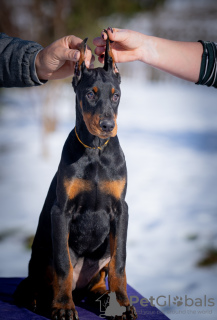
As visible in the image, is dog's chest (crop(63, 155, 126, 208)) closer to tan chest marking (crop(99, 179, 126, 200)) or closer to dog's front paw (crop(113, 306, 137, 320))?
tan chest marking (crop(99, 179, 126, 200))

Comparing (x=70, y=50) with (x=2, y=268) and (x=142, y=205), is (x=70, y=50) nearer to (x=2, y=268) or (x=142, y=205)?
(x=2, y=268)

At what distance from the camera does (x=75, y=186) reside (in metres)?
1.96

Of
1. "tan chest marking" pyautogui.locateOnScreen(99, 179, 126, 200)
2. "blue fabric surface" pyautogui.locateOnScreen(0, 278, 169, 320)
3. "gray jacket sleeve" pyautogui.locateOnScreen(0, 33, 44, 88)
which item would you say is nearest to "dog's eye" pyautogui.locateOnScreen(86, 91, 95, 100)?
"tan chest marking" pyautogui.locateOnScreen(99, 179, 126, 200)

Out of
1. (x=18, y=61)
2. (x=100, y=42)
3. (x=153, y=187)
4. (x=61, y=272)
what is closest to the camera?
(x=61, y=272)

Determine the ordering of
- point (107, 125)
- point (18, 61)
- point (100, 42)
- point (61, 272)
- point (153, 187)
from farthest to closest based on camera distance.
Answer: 1. point (153, 187)
2. point (18, 61)
3. point (100, 42)
4. point (61, 272)
5. point (107, 125)

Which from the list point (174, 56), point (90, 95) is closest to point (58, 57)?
point (90, 95)

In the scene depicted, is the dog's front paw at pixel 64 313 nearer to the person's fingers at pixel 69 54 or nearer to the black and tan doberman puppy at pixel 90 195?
the black and tan doberman puppy at pixel 90 195

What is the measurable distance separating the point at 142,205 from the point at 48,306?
3.94m

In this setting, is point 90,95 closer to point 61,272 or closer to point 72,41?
point 72,41

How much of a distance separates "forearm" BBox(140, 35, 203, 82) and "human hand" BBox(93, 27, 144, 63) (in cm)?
3

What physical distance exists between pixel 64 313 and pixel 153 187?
509 centimetres

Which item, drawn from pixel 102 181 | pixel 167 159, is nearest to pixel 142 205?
pixel 167 159

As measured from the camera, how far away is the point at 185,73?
8.03ft

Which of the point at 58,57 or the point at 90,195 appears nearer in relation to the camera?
the point at 90,195
